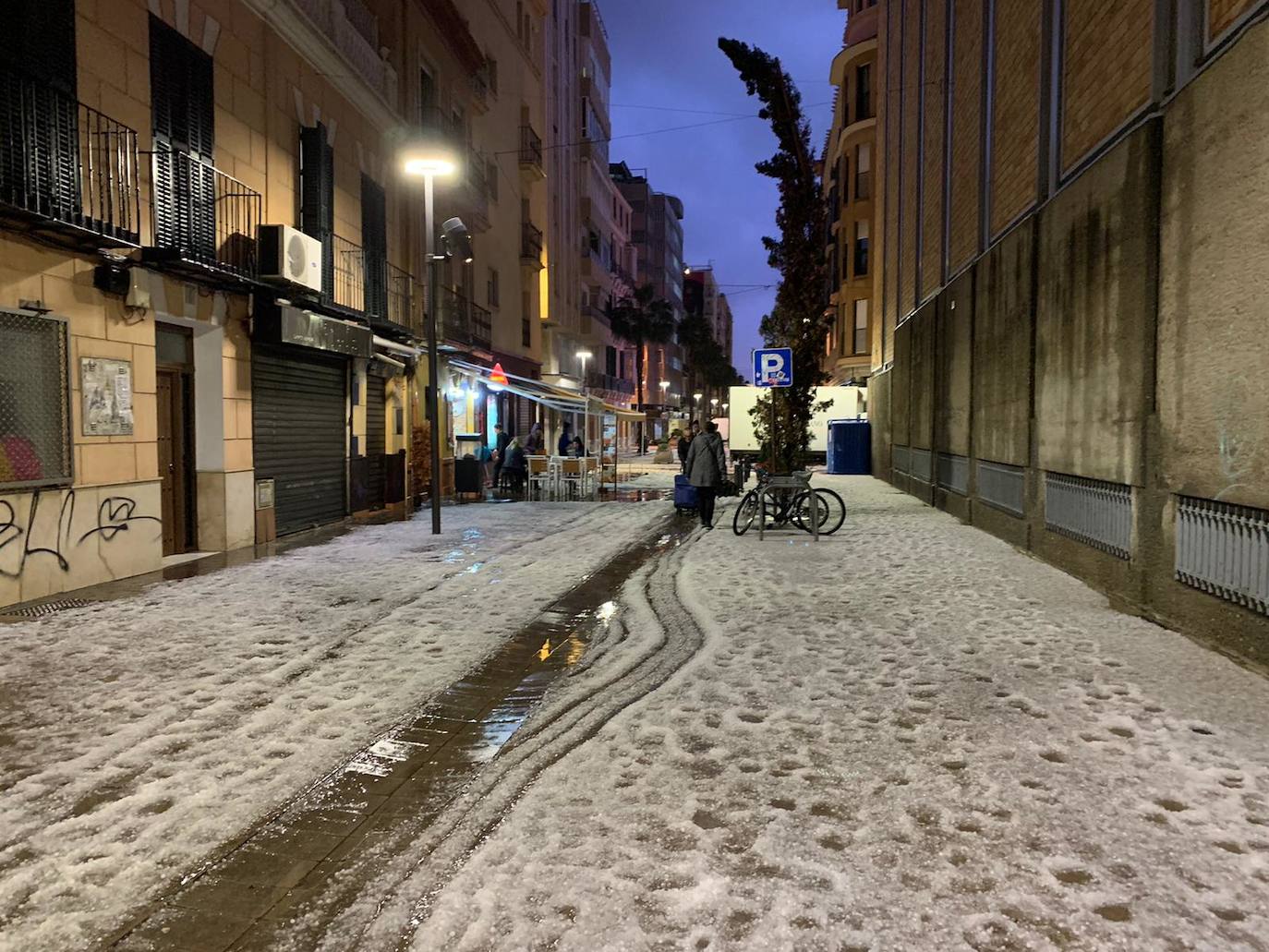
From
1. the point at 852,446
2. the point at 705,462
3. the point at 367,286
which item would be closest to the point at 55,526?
the point at 367,286

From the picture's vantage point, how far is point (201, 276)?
10.6 metres

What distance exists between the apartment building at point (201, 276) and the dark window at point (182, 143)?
0.03 meters

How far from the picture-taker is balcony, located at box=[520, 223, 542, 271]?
3005cm

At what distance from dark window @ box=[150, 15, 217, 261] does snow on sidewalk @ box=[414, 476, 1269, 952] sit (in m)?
7.89

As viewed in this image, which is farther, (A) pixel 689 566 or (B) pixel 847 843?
(A) pixel 689 566

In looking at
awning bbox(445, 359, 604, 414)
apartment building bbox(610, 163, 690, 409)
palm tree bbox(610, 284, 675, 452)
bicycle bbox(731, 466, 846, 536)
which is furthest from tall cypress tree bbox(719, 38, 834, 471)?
apartment building bbox(610, 163, 690, 409)

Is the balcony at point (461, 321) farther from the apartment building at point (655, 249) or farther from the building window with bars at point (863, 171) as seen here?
the apartment building at point (655, 249)

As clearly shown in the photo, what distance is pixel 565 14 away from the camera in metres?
42.3

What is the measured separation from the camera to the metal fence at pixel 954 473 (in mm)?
14219

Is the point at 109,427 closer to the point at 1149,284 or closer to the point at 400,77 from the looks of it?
the point at 1149,284

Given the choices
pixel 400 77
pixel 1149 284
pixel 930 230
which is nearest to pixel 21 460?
pixel 1149 284

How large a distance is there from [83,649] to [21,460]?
2.89 m

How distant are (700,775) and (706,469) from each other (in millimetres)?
10062

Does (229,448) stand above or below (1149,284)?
below
